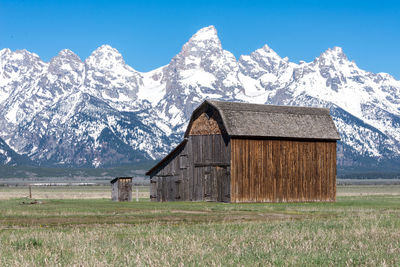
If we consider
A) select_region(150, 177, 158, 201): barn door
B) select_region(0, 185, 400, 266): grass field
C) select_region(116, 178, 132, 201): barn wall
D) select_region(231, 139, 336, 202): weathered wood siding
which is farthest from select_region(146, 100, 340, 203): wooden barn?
select_region(0, 185, 400, 266): grass field

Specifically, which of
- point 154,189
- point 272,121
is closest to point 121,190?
point 154,189

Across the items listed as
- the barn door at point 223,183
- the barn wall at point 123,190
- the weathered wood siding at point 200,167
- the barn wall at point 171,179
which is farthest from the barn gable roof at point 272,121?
the barn wall at point 123,190

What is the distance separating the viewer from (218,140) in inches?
2441

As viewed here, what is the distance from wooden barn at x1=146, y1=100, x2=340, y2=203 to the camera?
60812 millimetres

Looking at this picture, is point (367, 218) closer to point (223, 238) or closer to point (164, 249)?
point (223, 238)

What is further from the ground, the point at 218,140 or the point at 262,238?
the point at 218,140

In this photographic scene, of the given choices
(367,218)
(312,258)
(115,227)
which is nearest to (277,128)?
(367,218)

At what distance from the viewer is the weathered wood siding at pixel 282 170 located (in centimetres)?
6069

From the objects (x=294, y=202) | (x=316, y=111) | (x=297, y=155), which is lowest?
(x=294, y=202)

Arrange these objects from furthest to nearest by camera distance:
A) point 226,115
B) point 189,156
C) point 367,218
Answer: point 189,156 < point 226,115 < point 367,218

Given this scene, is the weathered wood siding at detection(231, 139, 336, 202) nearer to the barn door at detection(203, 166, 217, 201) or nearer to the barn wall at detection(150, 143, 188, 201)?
the barn door at detection(203, 166, 217, 201)

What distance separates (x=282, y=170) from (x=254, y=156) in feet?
10.1

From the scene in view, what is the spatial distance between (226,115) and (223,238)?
38060mm

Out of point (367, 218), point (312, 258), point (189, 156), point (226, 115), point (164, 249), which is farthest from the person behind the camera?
point (189, 156)
